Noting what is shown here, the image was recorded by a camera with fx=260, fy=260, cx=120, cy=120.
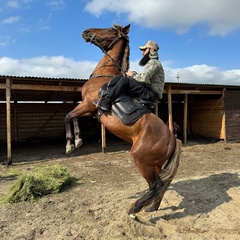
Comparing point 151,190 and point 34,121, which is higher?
point 151,190

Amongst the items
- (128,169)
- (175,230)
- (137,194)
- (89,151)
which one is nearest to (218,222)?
(175,230)

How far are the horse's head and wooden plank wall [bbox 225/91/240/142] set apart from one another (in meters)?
10.3

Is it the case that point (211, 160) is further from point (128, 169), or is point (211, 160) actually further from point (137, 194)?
point (137, 194)

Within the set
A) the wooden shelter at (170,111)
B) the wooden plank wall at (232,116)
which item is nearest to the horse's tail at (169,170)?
the wooden shelter at (170,111)

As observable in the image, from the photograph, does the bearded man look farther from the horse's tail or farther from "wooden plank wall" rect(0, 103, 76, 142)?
"wooden plank wall" rect(0, 103, 76, 142)

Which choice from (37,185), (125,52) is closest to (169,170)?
(125,52)

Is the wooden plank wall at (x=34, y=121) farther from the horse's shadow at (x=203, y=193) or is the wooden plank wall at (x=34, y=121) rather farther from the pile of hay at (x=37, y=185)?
the horse's shadow at (x=203, y=193)

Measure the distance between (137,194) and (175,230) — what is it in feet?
5.47

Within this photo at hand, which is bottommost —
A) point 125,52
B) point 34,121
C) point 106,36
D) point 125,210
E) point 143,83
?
point 125,210

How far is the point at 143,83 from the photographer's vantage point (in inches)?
136

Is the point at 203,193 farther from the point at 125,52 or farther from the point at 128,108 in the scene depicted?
A: the point at 125,52

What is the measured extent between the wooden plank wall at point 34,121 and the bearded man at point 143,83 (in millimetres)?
11695

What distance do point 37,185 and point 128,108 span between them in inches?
104

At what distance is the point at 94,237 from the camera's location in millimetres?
3055
